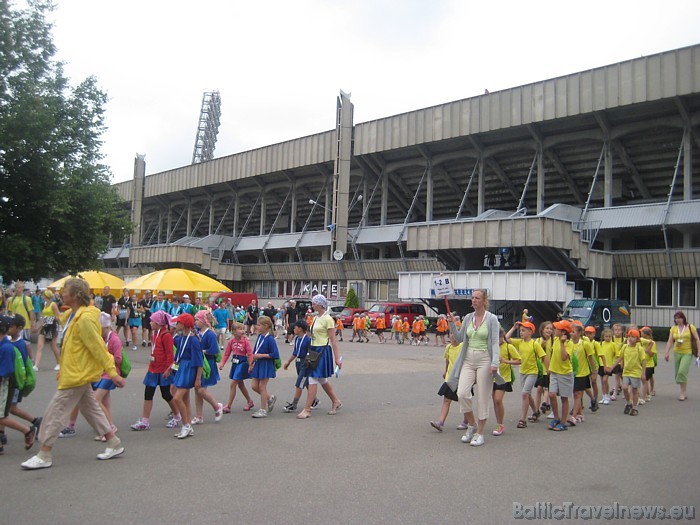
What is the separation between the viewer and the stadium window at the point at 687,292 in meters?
32.2

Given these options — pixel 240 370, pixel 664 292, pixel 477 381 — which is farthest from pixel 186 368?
pixel 664 292

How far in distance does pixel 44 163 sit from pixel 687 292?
31.2m

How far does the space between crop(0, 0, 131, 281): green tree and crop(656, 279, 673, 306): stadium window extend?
93.3ft

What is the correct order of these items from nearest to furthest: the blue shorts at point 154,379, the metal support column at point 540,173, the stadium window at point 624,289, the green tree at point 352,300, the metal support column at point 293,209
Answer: the blue shorts at point 154,379
the stadium window at point 624,289
the metal support column at point 540,173
the green tree at point 352,300
the metal support column at point 293,209

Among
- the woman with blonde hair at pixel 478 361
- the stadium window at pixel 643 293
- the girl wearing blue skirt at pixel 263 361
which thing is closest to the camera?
the woman with blonde hair at pixel 478 361

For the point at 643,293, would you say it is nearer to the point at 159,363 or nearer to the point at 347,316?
the point at 347,316

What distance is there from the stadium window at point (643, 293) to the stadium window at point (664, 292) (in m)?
0.50

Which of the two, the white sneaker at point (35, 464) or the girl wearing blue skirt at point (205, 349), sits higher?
the girl wearing blue skirt at point (205, 349)

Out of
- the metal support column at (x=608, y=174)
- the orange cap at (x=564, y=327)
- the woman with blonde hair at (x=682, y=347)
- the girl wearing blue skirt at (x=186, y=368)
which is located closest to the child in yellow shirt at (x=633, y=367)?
the woman with blonde hair at (x=682, y=347)

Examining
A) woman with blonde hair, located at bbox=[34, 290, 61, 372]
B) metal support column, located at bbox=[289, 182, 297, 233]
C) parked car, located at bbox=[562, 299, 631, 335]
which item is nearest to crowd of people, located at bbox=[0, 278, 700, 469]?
woman with blonde hair, located at bbox=[34, 290, 61, 372]

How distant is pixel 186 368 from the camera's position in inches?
304

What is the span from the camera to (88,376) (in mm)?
6074

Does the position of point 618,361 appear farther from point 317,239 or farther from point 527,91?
point 317,239

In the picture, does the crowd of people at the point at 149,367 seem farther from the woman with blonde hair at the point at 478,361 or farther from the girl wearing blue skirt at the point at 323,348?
the woman with blonde hair at the point at 478,361
